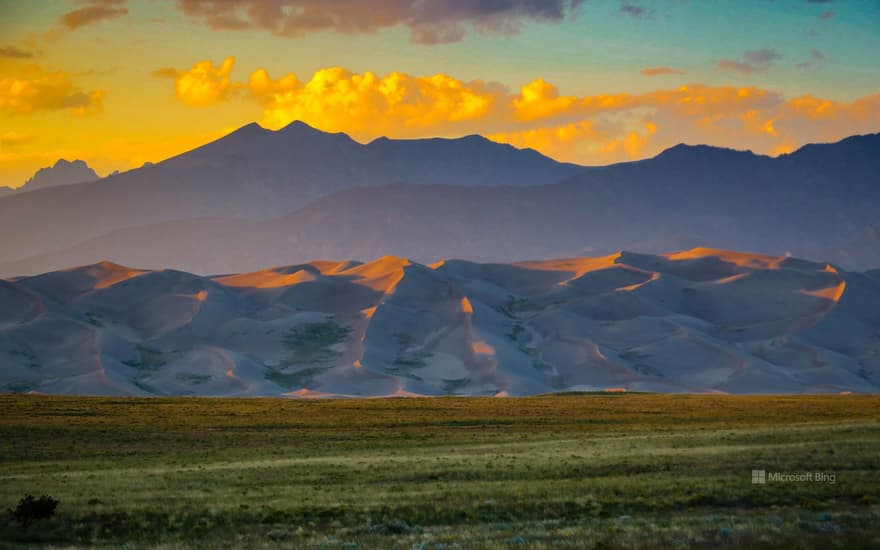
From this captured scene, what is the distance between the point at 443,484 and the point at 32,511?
15.9 meters

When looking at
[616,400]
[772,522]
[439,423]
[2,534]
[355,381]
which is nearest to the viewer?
[772,522]

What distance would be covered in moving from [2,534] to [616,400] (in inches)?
3585

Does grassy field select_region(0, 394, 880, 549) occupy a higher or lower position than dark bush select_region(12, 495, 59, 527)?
lower

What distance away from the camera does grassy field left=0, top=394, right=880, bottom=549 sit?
94.1ft

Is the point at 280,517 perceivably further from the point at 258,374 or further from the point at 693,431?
the point at 258,374

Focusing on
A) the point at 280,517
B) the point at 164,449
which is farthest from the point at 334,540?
the point at 164,449

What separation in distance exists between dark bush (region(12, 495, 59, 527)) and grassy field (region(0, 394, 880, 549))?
11.3 inches

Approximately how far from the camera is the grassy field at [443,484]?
28.7 metres

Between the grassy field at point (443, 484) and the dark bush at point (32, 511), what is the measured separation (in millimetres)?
288

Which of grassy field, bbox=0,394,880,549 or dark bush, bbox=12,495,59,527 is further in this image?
dark bush, bbox=12,495,59,527

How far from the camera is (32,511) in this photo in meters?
33.8

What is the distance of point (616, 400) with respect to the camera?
116 meters

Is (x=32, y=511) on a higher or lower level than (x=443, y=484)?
higher

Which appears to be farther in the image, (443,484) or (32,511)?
(443,484)
